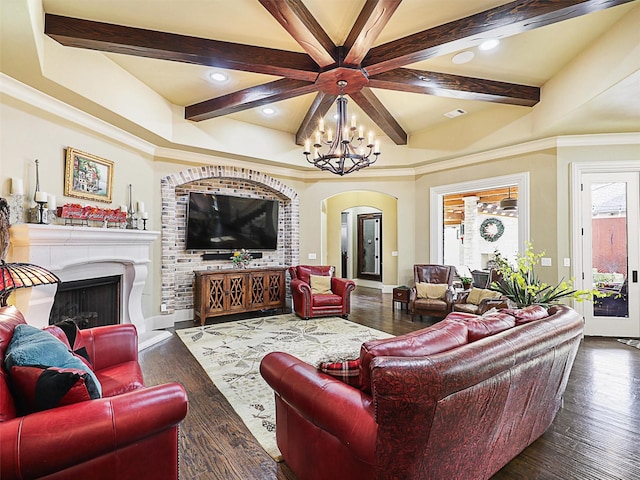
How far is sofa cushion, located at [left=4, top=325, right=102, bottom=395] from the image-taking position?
4.50ft

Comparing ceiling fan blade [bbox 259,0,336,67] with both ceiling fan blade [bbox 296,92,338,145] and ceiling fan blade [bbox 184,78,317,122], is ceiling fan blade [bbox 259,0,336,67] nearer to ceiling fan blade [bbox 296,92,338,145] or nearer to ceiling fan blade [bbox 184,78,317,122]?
ceiling fan blade [bbox 184,78,317,122]

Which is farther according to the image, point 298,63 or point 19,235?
point 298,63

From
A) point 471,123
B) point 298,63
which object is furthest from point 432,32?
point 471,123

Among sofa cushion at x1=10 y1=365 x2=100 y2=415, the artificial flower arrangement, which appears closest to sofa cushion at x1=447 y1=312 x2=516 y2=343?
sofa cushion at x1=10 y1=365 x2=100 y2=415

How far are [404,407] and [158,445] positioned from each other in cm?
112

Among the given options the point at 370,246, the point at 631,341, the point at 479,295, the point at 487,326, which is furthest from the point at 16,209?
the point at 370,246

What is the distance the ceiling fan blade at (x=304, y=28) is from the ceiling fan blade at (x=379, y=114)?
0.85 metres

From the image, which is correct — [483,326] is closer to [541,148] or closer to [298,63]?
[298,63]

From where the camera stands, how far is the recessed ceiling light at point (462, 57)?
3415 mm

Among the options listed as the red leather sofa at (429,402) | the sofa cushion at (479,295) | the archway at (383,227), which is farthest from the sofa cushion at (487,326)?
the archway at (383,227)

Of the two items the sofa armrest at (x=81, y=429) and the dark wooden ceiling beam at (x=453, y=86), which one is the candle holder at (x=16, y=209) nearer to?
the sofa armrest at (x=81, y=429)

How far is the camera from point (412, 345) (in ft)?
5.01

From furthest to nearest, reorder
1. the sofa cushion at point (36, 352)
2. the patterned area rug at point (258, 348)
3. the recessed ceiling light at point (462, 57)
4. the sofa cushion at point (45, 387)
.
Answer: the recessed ceiling light at point (462, 57) < the patterned area rug at point (258, 348) < the sofa cushion at point (36, 352) < the sofa cushion at point (45, 387)

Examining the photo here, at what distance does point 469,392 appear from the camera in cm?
132
